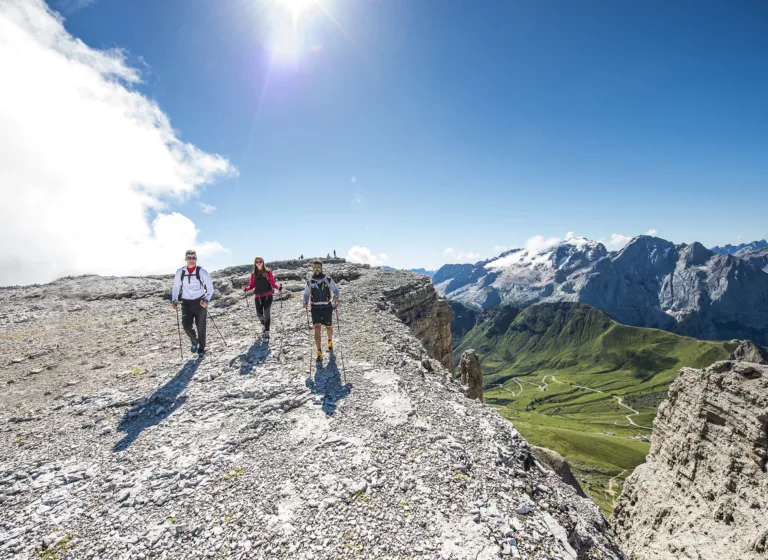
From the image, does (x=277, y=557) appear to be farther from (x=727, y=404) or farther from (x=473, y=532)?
(x=727, y=404)

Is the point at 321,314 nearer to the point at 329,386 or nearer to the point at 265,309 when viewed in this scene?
the point at 329,386

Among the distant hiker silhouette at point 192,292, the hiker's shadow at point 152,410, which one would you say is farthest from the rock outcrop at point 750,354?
the hiker's shadow at point 152,410

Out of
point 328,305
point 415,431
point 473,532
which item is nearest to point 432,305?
point 328,305

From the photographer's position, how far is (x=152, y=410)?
11.4 m

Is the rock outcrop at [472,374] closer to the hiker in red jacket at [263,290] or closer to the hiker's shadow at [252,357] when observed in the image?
the hiker in red jacket at [263,290]

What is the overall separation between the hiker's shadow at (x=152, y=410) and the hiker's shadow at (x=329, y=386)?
4659mm

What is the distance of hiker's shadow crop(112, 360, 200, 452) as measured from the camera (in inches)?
399

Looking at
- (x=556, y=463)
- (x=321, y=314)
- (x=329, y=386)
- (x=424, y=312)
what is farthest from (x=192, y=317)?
(x=556, y=463)

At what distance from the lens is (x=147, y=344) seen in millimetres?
18500

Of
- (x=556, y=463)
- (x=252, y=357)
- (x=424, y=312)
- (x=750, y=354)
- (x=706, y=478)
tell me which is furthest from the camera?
(x=750, y=354)

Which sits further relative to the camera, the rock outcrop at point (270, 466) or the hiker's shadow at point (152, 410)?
the hiker's shadow at point (152, 410)

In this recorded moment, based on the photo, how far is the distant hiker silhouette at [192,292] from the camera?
50.5 ft

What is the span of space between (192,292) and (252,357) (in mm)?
4113

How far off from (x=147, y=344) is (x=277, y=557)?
1675 centimetres
